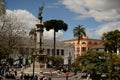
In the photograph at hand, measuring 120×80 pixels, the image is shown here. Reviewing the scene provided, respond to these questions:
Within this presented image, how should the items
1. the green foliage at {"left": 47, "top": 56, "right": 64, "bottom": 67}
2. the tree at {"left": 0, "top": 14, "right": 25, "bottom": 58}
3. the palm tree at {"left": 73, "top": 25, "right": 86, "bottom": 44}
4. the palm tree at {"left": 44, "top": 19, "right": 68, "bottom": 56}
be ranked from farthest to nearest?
1. the palm tree at {"left": 73, "top": 25, "right": 86, "bottom": 44}
2. the palm tree at {"left": 44, "top": 19, "right": 68, "bottom": 56}
3. the green foliage at {"left": 47, "top": 56, "right": 64, "bottom": 67}
4. the tree at {"left": 0, "top": 14, "right": 25, "bottom": 58}

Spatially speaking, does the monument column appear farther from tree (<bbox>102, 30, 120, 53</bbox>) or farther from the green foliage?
the green foliage

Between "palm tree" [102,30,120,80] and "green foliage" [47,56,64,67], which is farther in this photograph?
"green foliage" [47,56,64,67]

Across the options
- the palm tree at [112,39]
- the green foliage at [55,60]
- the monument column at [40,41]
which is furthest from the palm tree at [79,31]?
the monument column at [40,41]

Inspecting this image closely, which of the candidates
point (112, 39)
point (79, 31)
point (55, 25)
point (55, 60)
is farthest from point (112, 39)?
point (79, 31)

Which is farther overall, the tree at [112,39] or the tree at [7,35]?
the tree at [112,39]

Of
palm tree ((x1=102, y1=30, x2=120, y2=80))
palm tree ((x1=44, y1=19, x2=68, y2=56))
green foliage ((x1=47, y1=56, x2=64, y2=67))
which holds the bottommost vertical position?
green foliage ((x1=47, y1=56, x2=64, y2=67))

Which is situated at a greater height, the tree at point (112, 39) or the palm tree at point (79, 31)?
the palm tree at point (79, 31)

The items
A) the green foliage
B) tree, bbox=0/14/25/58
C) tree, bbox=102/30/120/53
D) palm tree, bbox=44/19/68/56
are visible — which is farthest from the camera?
palm tree, bbox=44/19/68/56

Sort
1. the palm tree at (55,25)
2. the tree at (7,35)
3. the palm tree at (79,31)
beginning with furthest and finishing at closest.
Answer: the palm tree at (79,31)
the palm tree at (55,25)
the tree at (7,35)

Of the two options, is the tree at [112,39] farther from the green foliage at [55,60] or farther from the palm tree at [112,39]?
the green foliage at [55,60]

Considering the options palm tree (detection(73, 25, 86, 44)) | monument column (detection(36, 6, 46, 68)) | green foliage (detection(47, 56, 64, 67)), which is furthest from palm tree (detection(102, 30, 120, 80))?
palm tree (detection(73, 25, 86, 44))

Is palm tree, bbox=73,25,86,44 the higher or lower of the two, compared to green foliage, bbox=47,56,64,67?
higher

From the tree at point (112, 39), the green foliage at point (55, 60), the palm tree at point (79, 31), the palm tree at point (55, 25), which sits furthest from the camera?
the palm tree at point (79, 31)

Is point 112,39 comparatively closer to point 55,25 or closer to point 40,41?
point 55,25
